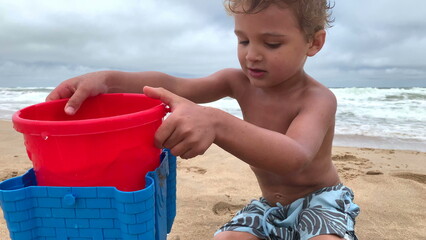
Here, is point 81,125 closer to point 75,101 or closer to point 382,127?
point 75,101

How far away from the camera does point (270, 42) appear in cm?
146

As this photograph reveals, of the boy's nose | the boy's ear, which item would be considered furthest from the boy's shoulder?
the boy's nose

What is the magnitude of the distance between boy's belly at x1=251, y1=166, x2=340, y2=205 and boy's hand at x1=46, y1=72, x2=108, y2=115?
97 cm

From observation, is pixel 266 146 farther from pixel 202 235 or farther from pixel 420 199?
pixel 420 199

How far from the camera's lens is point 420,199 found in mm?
2695

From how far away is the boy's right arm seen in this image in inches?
52.0

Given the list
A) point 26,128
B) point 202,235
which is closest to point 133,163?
point 26,128

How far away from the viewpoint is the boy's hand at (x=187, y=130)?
94 centimetres

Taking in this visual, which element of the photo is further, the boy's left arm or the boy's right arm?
the boy's right arm

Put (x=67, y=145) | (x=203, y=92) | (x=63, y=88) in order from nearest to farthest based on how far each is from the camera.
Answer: (x=67, y=145) → (x=63, y=88) → (x=203, y=92)

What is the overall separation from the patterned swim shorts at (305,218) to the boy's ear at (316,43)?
70 centimetres

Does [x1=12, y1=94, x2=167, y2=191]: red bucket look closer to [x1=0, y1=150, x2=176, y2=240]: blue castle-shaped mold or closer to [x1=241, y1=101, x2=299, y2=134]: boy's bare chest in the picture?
[x1=0, y1=150, x2=176, y2=240]: blue castle-shaped mold

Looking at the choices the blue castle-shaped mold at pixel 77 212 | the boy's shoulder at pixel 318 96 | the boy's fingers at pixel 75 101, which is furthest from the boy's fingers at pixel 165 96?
the boy's shoulder at pixel 318 96

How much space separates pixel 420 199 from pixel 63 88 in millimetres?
2701
